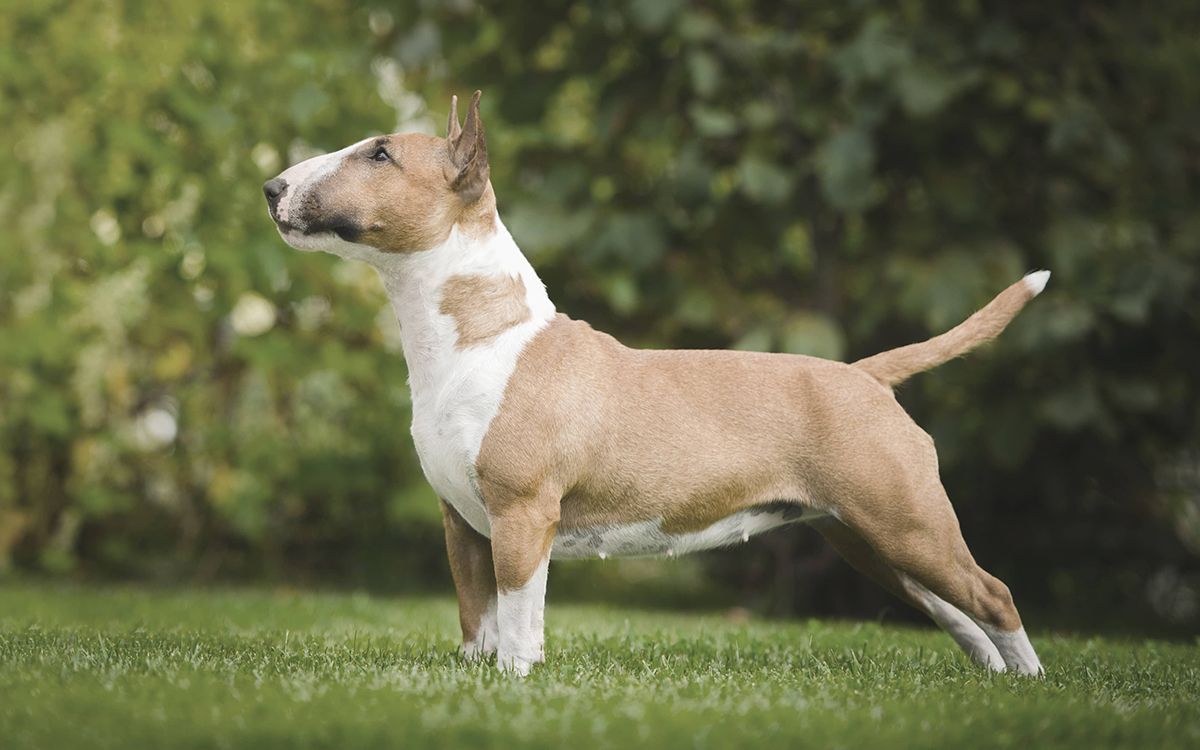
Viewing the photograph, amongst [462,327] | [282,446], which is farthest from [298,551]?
[462,327]

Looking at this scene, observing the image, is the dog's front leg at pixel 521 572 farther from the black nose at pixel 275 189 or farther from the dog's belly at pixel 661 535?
the black nose at pixel 275 189

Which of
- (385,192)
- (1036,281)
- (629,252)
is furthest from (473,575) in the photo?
(629,252)

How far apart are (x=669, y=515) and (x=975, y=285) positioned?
398cm

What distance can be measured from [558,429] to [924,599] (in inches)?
62.5

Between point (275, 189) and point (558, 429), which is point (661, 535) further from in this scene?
point (275, 189)

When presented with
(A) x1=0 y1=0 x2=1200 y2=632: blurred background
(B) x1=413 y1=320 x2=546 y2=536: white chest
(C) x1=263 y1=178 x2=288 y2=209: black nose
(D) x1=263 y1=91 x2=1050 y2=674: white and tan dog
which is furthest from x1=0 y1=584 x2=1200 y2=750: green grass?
(A) x1=0 y1=0 x2=1200 y2=632: blurred background

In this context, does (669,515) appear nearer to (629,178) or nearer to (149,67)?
(629,178)

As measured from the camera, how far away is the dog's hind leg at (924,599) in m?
4.77

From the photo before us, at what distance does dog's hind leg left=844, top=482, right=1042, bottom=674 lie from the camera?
14.4ft

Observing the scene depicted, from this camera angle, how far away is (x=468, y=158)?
4305 millimetres

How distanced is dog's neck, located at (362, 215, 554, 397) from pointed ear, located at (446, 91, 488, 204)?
13 centimetres

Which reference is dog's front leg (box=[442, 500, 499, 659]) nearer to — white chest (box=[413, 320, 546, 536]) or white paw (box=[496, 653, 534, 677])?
white chest (box=[413, 320, 546, 536])

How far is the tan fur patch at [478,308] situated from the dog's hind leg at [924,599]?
1397 mm

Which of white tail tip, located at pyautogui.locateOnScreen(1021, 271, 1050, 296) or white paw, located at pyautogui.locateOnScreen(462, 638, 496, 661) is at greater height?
white tail tip, located at pyautogui.locateOnScreen(1021, 271, 1050, 296)
